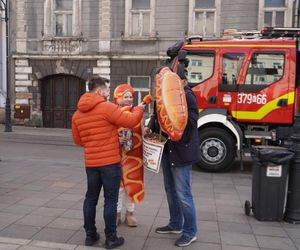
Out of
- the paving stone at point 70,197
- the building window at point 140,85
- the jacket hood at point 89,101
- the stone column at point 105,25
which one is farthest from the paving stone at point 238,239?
the stone column at point 105,25

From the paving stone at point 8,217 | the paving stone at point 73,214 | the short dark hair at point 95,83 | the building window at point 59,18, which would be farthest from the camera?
the building window at point 59,18

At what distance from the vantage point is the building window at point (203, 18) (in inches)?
679

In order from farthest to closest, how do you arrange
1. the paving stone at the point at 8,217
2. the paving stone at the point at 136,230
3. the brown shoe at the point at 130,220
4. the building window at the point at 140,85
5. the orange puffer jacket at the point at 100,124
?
the building window at the point at 140,85, the paving stone at the point at 8,217, the brown shoe at the point at 130,220, the paving stone at the point at 136,230, the orange puffer jacket at the point at 100,124

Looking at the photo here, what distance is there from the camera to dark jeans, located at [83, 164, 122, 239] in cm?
412

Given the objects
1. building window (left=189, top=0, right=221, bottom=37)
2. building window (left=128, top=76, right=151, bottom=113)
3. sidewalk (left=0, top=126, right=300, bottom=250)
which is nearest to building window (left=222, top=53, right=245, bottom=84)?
sidewalk (left=0, top=126, right=300, bottom=250)

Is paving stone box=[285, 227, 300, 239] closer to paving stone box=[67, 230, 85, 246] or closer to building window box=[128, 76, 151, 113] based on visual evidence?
paving stone box=[67, 230, 85, 246]

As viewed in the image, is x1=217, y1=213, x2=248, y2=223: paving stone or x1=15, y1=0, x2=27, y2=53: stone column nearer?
x1=217, y1=213, x2=248, y2=223: paving stone

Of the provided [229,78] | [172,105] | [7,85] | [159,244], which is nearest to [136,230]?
[159,244]

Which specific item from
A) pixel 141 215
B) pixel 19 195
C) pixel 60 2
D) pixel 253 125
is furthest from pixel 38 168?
pixel 60 2

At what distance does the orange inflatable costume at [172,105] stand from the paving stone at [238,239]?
4.56ft

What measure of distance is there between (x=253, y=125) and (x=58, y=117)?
1192 cm

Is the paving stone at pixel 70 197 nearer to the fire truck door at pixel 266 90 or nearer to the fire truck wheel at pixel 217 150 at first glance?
the fire truck wheel at pixel 217 150

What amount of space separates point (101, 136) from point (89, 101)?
0.37 metres

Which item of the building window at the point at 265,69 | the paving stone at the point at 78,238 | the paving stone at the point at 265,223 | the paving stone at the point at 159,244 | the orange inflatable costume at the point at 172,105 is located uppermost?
the building window at the point at 265,69
